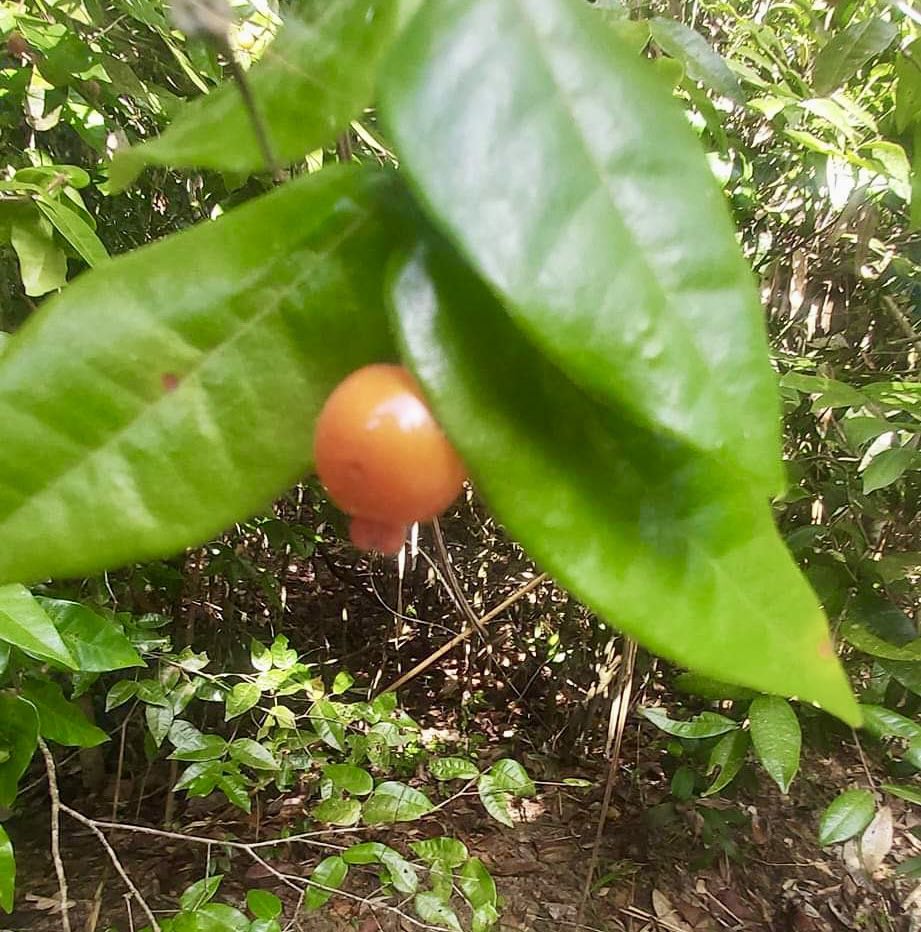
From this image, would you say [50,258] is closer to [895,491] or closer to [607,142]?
[607,142]

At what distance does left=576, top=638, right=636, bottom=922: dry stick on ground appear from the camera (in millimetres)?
1356

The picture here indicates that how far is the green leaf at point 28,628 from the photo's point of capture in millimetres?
750

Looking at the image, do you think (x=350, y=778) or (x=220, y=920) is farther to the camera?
(x=350, y=778)

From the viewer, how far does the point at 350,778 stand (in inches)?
46.8

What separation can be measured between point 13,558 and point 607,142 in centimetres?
21

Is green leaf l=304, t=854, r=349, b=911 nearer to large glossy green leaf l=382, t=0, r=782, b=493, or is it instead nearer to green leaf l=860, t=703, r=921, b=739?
green leaf l=860, t=703, r=921, b=739

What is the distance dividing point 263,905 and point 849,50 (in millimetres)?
1212

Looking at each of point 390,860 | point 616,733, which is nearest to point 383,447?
point 390,860

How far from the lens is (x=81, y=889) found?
1.73m

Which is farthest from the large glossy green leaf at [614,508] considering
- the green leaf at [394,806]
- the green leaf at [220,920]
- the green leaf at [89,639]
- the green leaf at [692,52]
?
the green leaf at [394,806]

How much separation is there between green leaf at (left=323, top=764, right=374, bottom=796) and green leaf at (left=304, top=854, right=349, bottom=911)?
0.09 m

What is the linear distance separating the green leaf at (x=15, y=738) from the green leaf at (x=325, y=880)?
1.26ft

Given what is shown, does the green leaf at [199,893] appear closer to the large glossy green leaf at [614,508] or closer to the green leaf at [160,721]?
the green leaf at [160,721]

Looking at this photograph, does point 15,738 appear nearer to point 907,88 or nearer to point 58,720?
point 58,720
